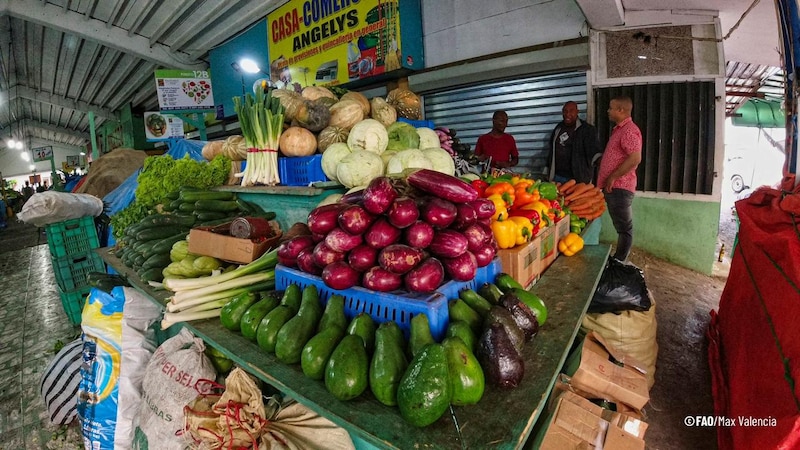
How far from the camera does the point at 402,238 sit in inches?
67.3

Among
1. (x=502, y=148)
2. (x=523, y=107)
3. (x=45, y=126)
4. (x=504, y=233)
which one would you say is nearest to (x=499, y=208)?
(x=504, y=233)

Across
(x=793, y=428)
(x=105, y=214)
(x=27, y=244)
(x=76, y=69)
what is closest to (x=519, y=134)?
(x=793, y=428)

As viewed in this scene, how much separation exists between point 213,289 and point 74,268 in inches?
179

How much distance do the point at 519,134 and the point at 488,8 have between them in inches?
91.0

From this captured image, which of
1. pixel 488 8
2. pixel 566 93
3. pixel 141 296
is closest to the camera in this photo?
pixel 141 296

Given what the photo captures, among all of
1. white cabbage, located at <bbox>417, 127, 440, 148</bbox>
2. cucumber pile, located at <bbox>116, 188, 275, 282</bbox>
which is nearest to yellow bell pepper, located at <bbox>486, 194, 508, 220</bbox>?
white cabbage, located at <bbox>417, 127, 440, 148</bbox>

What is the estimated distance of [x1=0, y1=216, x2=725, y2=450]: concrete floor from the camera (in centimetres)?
299

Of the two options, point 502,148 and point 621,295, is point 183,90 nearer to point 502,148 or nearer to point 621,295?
point 502,148

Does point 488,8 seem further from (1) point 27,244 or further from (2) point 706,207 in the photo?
(1) point 27,244

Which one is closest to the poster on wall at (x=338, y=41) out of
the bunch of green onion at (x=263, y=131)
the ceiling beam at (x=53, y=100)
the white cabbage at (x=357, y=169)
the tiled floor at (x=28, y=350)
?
the bunch of green onion at (x=263, y=131)

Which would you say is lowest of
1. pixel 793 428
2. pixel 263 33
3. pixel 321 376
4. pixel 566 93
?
pixel 793 428

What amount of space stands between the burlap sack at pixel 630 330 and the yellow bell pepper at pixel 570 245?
0.65 m

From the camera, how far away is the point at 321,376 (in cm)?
145

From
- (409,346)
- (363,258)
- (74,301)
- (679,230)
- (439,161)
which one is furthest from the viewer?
(679,230)
